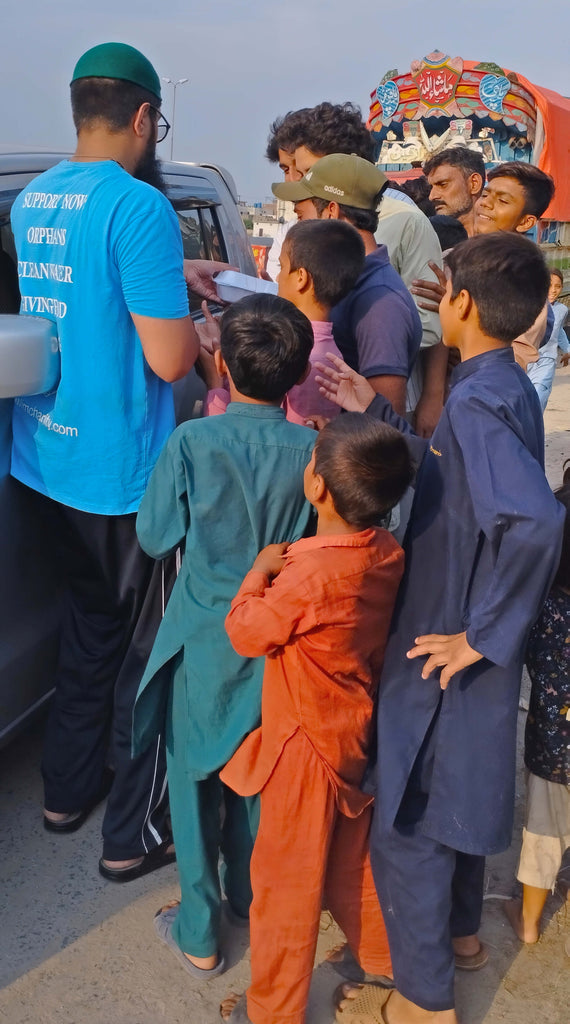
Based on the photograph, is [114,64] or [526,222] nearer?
[114,64]

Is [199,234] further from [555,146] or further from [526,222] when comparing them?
[555,146]

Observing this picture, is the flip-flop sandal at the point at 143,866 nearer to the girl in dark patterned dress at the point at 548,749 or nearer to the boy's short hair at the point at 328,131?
the girl in dark patterned dress at the point at 548,749

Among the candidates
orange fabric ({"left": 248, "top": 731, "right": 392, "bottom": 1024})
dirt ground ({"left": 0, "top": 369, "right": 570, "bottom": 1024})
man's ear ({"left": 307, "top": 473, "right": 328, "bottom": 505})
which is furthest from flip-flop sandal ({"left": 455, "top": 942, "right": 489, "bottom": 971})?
man's ear ({"left": 307, "top": 473, "right": 328, "bottom": 505})

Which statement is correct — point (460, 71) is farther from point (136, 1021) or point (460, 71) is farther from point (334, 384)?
point (136, 1021)

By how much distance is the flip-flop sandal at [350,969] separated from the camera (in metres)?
2.20

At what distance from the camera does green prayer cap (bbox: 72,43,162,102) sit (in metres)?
2.11

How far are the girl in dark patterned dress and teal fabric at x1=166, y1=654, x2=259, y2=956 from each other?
72 centimetres

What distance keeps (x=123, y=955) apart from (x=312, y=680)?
95 cm

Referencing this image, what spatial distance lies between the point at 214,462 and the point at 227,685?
0.51m

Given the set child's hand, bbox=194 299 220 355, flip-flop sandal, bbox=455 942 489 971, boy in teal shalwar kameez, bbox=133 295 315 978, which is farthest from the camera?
child's hand, bbox=194 299 220 355

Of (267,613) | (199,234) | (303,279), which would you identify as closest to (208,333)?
(303,279)

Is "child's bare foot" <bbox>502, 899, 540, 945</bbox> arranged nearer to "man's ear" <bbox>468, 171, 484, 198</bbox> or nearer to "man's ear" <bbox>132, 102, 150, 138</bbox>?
"man's ear" <bbox>132, 102, 150, 138</bbox>

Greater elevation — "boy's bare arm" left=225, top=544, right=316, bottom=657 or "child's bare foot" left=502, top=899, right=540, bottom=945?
"boy's bare arm" left=225, top=544, right=316, bottom=657

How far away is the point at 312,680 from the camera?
6.13ft
